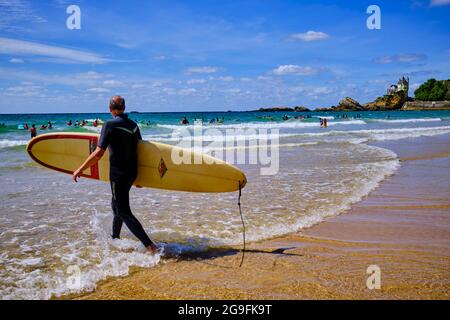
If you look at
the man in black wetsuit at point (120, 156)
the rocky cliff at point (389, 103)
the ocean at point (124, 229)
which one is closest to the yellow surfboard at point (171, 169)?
the man in black wetsuit at point (120, 156)

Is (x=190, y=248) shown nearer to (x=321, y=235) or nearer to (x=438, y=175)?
(x=321, y=235)

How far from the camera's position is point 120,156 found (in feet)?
13.4

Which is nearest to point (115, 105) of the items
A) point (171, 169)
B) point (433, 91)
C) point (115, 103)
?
point (115, 103)

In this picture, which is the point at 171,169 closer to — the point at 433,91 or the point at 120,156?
the point at 120,156

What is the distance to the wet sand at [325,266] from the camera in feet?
10.8

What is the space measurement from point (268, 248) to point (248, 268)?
2.31 ft

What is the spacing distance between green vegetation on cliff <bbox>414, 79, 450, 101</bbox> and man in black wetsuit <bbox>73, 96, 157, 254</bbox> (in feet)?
508

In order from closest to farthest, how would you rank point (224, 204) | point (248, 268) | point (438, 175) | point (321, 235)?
point (248, 268), point (321, 235), point (224, 204), point (438, 175)

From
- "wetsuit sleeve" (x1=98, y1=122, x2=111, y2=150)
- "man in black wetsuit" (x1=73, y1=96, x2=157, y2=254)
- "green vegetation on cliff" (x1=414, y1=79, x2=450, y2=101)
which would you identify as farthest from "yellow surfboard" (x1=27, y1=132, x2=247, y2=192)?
"green vegetation on cliff" (x1=414, y1=79, x2=450, y2=101)

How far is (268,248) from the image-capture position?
4.47 m

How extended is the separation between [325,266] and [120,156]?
255 cm

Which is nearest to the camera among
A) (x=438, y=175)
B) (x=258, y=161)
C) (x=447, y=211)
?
(x=447, y=211)

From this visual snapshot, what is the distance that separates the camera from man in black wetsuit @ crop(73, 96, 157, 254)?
392 centimetres


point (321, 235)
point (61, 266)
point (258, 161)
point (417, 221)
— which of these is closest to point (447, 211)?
point (417, 221)
